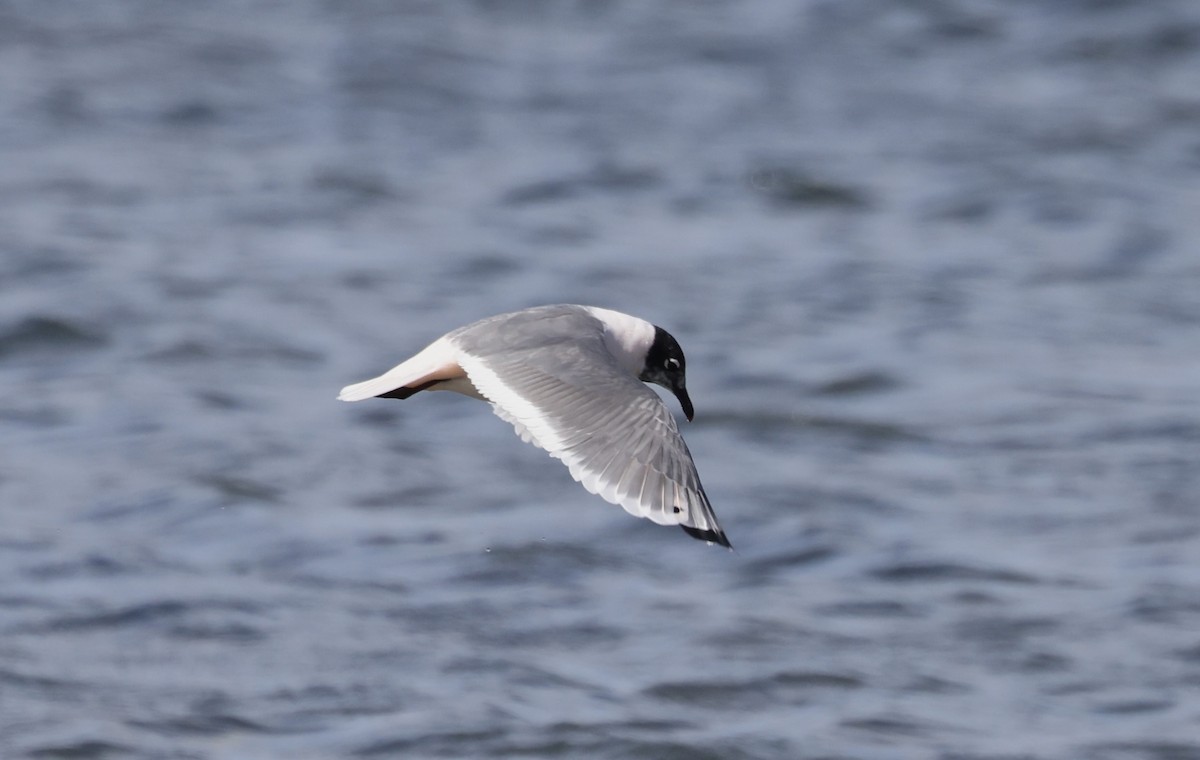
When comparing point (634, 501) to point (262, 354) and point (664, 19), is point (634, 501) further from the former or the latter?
point (664, 19)

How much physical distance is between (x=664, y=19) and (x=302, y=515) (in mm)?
7953

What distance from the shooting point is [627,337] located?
5602mm

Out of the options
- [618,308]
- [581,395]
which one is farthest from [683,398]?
[618,308]

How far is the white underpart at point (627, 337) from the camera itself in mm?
5527

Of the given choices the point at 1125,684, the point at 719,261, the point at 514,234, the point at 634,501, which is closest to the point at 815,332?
the point at 719,261

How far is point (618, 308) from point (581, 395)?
5665 millimetres

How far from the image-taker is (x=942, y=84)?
1433cm

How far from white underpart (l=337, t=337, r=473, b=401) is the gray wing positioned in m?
0.04

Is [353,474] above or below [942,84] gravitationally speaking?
below

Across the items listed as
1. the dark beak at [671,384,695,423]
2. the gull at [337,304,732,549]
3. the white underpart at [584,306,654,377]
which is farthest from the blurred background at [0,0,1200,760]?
the gull at [337,304,732,549]

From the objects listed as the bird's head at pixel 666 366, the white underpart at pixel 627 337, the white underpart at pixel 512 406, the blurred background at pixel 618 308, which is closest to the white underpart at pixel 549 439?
the white underpart at pixel 512 406

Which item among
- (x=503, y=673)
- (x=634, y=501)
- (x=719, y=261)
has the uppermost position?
(x=634, y=501)

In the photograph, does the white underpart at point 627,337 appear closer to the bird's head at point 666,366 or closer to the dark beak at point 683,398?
the bird's head at point 666,366

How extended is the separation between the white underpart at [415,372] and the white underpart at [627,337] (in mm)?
517
